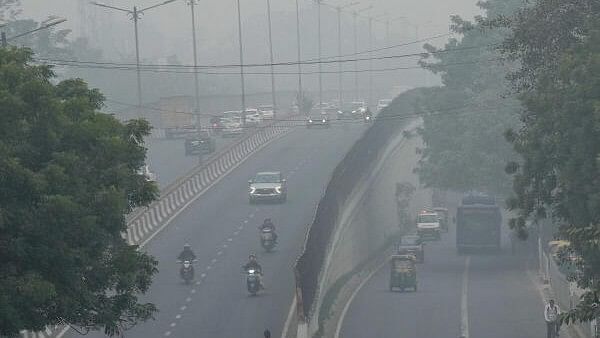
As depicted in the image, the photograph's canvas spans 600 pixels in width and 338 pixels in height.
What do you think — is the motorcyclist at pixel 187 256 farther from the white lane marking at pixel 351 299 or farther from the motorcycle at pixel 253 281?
the white lane marking at pixel 351 299

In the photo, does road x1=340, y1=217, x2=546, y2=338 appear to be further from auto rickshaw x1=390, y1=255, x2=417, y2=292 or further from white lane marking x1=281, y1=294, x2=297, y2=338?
white lane marking x1=281, y1=294, x2=297, y2=338

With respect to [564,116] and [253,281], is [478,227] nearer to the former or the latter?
[253,281]

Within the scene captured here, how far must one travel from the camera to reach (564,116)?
3553 cm

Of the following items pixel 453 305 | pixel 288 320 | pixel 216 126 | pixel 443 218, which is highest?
pixel 216 126

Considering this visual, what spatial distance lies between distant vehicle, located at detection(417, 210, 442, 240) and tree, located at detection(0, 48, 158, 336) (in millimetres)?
71656

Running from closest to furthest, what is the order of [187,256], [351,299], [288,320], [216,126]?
[288,320]
[187,256]
[351,299]
[216,126]

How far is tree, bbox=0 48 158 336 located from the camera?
2406 centimetres

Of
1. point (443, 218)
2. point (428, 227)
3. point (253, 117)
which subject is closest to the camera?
point (428, 227)

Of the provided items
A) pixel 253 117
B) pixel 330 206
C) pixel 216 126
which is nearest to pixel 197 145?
pixel 216 126

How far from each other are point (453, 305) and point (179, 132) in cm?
6058

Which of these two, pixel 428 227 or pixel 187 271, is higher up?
pixel 187 271

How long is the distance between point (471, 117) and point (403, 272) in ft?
101

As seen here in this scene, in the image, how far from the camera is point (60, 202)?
24.2 metres

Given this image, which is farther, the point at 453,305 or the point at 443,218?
the point at 443,218
